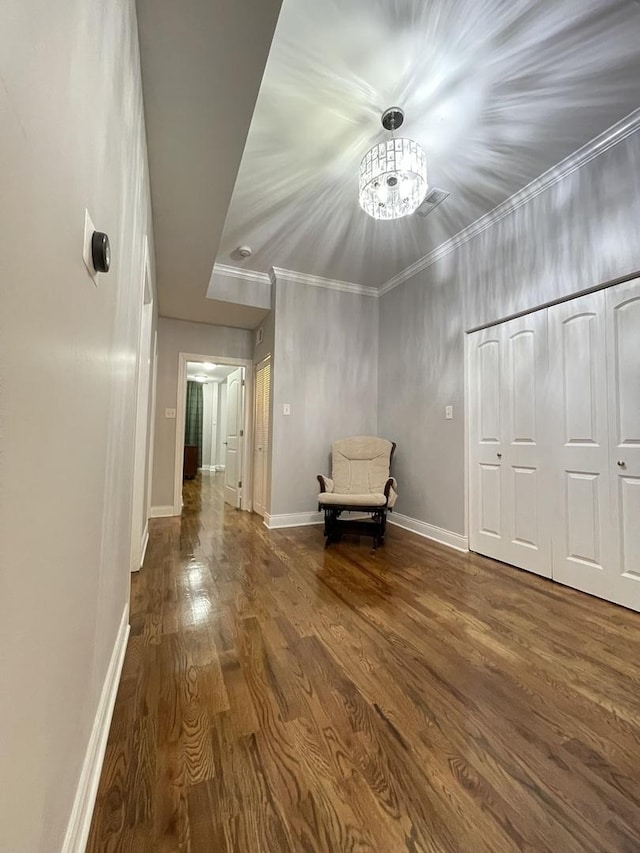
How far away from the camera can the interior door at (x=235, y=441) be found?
476 centimetres

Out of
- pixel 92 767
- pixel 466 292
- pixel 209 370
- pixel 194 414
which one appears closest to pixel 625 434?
pixel 466 292

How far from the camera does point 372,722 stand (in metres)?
1.21

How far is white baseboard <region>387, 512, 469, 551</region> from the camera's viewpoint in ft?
10.2

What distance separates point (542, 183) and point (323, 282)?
2202 millimetres

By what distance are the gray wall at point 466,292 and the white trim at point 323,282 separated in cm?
24

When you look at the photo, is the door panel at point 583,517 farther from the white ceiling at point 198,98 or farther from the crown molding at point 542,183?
the white ceiling at point 198,98

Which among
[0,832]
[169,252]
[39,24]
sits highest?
[169,252]

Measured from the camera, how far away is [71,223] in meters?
0.63

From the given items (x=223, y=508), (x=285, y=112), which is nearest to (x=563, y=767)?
(x=285, y=112)

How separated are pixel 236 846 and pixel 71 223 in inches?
54.7

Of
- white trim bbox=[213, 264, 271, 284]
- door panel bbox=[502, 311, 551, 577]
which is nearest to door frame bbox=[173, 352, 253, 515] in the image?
white trim bbox=[213, 264, 271, 284]

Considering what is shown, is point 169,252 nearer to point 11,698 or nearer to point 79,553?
point 79,553

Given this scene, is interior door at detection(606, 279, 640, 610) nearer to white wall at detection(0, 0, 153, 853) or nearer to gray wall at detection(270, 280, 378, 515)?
gray wall at detection(270, 280, 378, 515)

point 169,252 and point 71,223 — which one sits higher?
point 169,252
